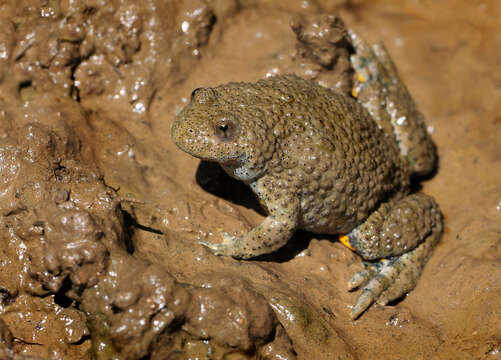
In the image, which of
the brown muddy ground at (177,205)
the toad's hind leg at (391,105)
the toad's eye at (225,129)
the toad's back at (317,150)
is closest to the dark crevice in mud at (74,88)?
the brown muddy ground at (177,205)

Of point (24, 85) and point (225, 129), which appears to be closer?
point (225, 129)

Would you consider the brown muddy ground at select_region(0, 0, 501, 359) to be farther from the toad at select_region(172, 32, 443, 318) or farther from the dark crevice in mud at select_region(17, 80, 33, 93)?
the toad at select_region(172, 32, 443, 318)

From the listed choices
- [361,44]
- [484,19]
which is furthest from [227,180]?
[484,19]

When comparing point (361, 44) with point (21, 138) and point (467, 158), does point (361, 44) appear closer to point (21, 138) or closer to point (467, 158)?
point (467, 158)

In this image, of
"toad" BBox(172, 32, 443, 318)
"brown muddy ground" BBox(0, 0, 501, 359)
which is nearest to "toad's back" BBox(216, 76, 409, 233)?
"toad" BBox(172, 32, 443, 318)

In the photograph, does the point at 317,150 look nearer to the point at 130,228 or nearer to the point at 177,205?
the point at 177,205

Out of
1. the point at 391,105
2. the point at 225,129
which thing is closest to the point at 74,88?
the point at 225,129

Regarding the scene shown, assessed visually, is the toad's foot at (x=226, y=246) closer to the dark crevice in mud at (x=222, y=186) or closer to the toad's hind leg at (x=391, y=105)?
the dark crevice in mud at (x=222, y=186)
